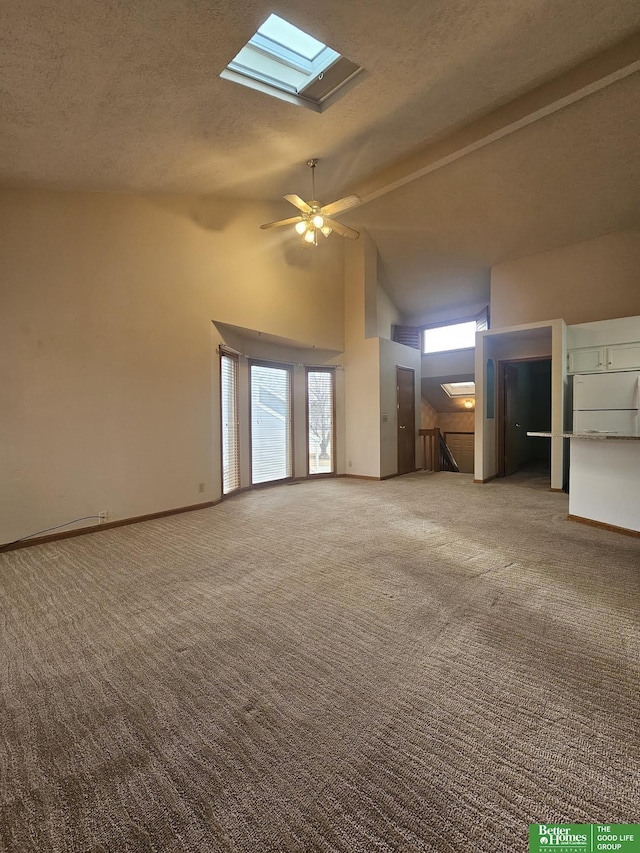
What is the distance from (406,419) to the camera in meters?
8.34

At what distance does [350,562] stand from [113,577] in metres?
1.80

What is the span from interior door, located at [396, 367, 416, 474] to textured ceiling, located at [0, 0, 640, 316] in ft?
10.2

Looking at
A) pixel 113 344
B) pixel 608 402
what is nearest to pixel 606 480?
pixel 608 402

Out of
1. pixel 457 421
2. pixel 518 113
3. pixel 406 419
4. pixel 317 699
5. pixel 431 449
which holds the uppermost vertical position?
pixel 518 113

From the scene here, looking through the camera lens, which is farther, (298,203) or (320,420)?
(320,420)

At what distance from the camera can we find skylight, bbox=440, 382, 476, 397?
31.5 ft

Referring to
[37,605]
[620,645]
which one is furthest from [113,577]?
[620,645]

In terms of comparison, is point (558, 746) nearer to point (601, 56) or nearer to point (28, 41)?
point (28, 41)

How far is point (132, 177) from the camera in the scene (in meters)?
4.04

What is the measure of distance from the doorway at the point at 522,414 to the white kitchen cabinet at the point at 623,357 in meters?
1.13

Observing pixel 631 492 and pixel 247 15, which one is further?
pixel 631 492

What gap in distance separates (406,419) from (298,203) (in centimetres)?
509

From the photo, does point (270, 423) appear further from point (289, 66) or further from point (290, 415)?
point (289, 66)

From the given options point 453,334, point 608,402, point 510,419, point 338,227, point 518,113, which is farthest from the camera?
point 453,334
